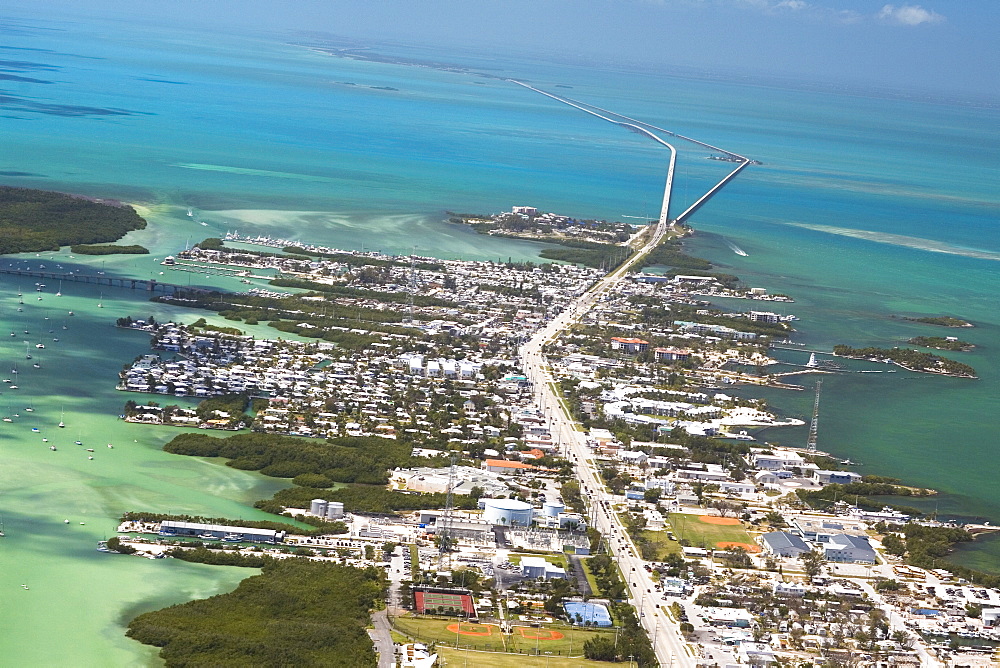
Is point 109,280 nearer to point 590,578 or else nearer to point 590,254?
point 590,254

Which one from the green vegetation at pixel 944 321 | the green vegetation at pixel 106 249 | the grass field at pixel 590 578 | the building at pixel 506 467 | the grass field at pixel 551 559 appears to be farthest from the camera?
the green vegetation at pixel 944 321

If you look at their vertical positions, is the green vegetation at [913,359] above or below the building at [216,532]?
above

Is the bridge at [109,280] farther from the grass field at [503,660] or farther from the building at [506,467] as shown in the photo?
the grass field at [503,660]

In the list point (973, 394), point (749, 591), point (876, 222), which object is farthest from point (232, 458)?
point (876, 222)

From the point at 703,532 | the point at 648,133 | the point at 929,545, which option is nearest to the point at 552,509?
the point at 703,532

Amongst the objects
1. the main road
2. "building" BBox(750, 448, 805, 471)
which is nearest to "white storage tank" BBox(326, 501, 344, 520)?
the main road

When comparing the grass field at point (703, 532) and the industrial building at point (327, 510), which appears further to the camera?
the grass field at point (703, 532)

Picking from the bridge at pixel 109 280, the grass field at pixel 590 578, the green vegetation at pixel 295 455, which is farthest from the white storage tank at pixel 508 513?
the bridge at pixel 109 280
